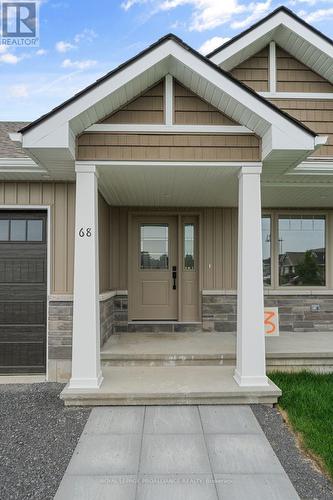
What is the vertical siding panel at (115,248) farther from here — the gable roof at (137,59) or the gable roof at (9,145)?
the gable roof at (137,59)

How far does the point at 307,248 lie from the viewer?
249 inches

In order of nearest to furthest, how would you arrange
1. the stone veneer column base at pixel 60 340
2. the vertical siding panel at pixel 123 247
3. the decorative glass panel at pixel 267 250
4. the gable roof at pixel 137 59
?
the gable roof at pixel 137 59 < the stone veneer column base at pixel 60 340 < the vertical siding panel at pixel 123 247 < the decorative glass panel at pixel 267 250

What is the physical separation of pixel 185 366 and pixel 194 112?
3168 mm

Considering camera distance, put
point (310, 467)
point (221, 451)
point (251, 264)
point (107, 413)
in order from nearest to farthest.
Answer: point (310, 467), point (221, 451), point (107, 413), point (251, 264)

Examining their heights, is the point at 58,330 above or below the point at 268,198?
below

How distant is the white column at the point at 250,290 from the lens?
383 centimetres

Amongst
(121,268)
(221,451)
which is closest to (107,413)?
(221,451)

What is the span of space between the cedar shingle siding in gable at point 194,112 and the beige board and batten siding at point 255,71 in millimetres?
1681

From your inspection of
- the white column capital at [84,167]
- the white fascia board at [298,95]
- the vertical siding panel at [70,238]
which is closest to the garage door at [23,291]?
the vertical siding panel at [70,238]

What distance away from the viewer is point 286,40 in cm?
502

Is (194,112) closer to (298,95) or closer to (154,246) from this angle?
(298,95)

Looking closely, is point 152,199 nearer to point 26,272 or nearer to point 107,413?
point 26,272

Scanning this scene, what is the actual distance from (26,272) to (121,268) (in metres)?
1.77

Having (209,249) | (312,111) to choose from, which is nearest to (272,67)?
(312,111)
